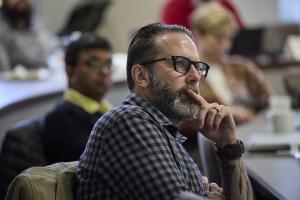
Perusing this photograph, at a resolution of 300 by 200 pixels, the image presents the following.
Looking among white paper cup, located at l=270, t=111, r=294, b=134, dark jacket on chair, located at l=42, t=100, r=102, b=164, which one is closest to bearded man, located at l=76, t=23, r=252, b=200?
dark jacket on chair, located at l=42, t=100, r=102, b=164

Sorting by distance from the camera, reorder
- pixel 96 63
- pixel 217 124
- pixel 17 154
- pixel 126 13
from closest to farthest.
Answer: pixel 217 124, pixel 17 154, pixel 96 63, pixel 126 13

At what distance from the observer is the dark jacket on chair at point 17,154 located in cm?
260

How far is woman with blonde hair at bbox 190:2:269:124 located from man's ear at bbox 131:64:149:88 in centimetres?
206

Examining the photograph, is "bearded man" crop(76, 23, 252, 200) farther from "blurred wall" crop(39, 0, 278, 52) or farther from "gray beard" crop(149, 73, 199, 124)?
"blurred wall" crop(39, 0, 278, 52)

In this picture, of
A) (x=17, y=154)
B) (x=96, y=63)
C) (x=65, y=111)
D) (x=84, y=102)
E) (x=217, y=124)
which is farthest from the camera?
(x=96, y=63)

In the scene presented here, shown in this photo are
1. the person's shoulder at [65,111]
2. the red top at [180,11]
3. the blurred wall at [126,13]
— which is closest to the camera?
the person's shoulder at [65,111]

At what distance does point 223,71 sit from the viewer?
13.3ft

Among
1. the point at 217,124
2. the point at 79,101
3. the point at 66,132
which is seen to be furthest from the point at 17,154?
the point at 217,124

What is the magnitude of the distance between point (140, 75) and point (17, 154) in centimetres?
94

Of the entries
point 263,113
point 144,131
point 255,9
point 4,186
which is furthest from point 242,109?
point 255,9

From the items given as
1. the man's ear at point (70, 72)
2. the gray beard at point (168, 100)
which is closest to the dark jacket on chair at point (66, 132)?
the man's ear at point (70, 72)

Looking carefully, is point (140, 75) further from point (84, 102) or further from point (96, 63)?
point (96, 63)

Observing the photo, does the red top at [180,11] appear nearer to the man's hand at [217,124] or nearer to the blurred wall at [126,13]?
the blurred wall at [126,13]

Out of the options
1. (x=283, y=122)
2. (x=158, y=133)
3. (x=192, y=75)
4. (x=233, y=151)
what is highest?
(x=192, y=75)
